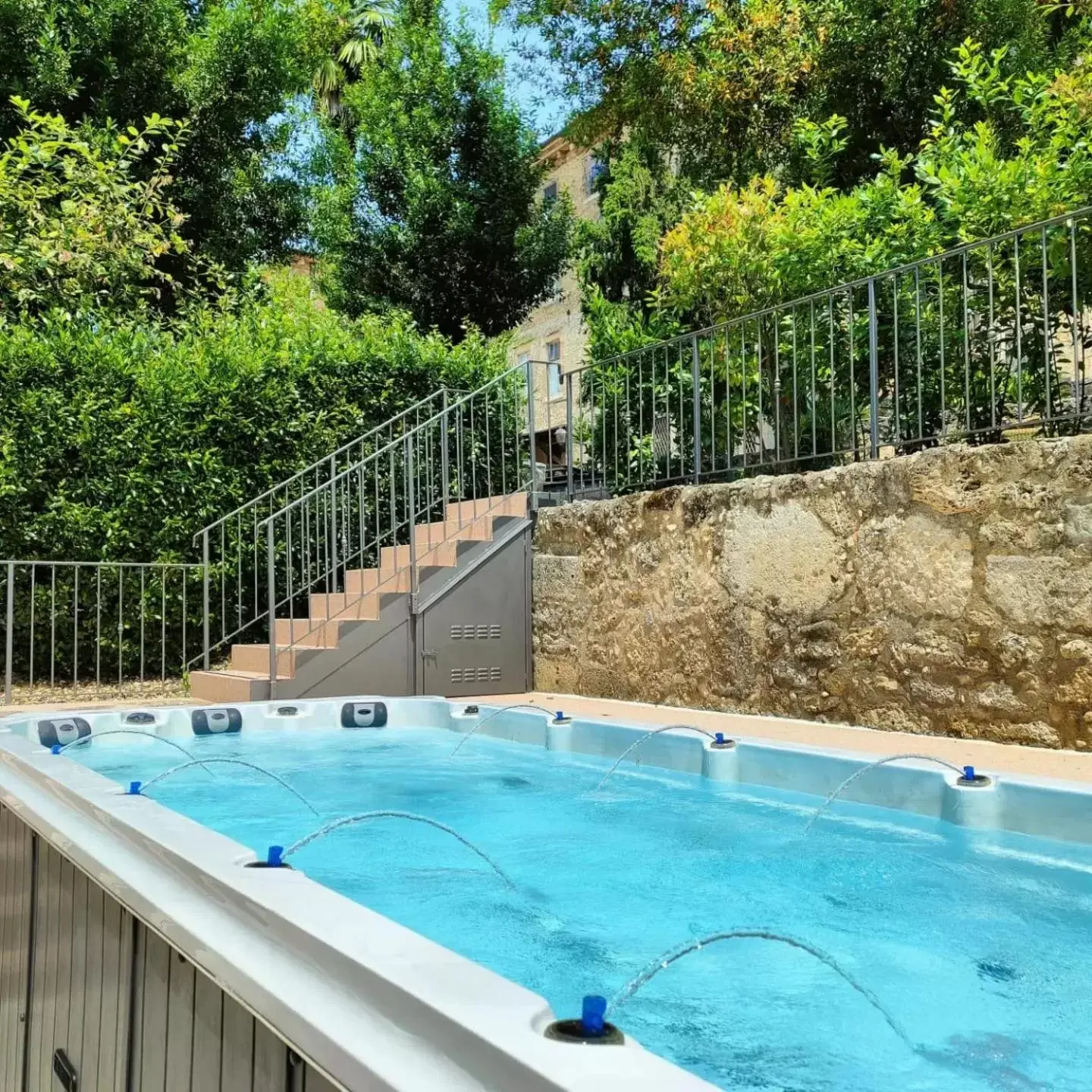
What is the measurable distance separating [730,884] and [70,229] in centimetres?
947

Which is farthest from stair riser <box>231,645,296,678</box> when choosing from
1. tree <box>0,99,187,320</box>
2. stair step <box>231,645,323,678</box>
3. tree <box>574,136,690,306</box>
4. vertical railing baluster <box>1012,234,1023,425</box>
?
tree <box>574,136,690,306</box>

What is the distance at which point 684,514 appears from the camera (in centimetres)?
711

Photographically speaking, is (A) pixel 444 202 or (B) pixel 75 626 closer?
(B) pixel 75 626

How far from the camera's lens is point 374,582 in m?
8.42

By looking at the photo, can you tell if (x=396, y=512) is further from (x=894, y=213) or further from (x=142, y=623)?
(x=894, y=213)

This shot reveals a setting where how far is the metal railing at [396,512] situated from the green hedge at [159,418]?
520mm

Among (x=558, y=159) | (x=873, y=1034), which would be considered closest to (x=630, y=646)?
(x=873, y=1034)

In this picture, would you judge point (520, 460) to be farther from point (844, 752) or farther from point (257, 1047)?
point (257, 1047)

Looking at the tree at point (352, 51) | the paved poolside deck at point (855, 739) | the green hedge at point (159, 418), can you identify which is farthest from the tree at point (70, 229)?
the tree at point (352, 51)

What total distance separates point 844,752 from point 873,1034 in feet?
6.46

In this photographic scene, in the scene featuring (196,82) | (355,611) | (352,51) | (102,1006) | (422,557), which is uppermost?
(352,51)

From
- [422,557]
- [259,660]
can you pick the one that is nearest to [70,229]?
[422,557]

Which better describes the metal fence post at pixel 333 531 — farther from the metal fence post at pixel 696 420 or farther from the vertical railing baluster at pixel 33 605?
the metal fence post at pixel 696 420

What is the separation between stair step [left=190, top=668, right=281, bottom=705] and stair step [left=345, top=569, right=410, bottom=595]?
1.12 m
